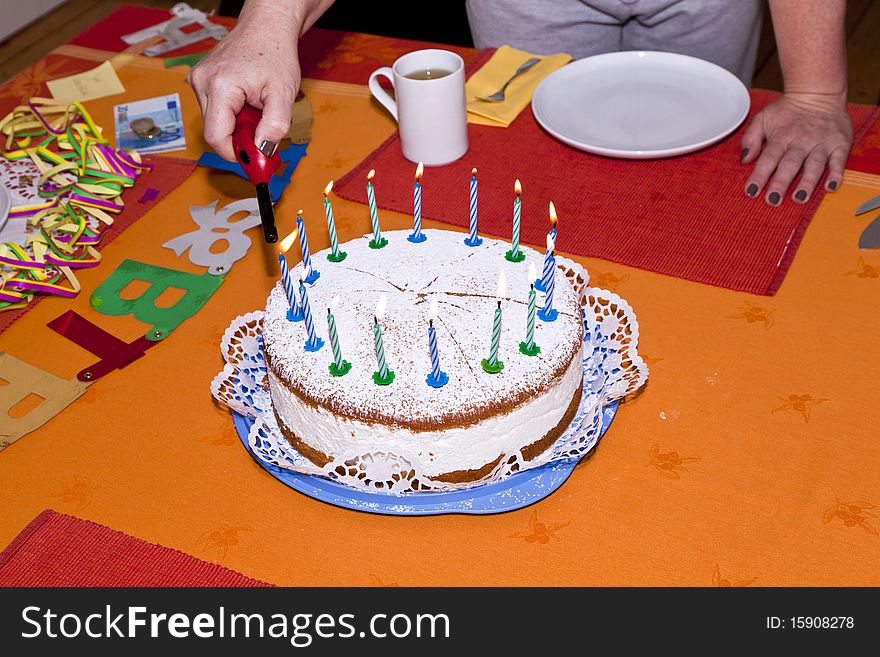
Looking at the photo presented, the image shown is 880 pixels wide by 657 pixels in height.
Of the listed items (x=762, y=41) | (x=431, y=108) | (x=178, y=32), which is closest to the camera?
(x=431, y=108)

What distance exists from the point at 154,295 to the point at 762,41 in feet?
10.5

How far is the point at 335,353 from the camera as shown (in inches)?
37.5

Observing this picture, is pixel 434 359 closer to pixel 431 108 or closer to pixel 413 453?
pixel 413 453

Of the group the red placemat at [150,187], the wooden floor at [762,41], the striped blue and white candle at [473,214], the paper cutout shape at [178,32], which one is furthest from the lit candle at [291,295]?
the wooden floor at [762,41]

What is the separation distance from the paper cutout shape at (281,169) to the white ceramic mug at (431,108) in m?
0.20

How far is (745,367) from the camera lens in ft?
3.69

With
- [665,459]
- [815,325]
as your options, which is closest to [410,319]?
[665,459]

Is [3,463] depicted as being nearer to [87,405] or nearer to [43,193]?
[87,405]

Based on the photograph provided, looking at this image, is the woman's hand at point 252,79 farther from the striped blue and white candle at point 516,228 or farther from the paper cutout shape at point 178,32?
the paper cutout shape at point 178,32

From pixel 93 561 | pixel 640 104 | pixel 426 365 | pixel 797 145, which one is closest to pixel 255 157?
pixel 426 365

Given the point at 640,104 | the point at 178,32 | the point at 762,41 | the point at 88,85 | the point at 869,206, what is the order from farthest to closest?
the point at 762,41 < the point at 178,32 < the point at 88,85 < the point at 640,104 < the point at 869,206
